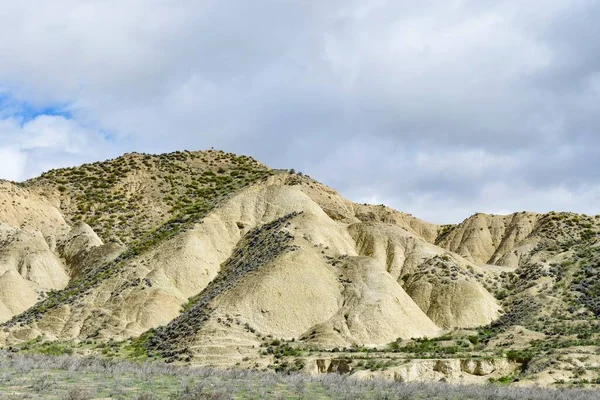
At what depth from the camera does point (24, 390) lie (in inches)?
918

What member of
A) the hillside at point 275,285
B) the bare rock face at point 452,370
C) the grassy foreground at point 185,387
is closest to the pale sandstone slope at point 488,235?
the hillside at point 275,285

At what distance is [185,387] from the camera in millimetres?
25953

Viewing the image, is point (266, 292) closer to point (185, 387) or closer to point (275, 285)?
point (275, 285)

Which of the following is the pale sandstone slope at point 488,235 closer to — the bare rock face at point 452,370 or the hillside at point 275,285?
the hillside at point 275,285

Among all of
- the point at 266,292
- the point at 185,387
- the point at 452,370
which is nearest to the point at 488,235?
the point at 266,292

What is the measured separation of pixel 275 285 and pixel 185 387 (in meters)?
32.1

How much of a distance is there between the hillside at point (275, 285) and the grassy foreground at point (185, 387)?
9.46 m

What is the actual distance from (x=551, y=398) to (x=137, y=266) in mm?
44525

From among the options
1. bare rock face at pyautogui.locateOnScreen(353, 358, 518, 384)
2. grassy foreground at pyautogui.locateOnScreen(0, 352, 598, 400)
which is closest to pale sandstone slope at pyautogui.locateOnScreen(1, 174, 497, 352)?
bare rock face at pyautogui.locateOnScreen(353, 358, 518, 384)

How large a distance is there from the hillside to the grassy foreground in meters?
9.46

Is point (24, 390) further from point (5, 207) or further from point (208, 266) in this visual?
point (5, 207)

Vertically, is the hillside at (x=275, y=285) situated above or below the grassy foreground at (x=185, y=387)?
above

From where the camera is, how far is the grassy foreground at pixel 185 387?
920 inches

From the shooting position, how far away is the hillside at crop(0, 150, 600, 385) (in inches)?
1924
